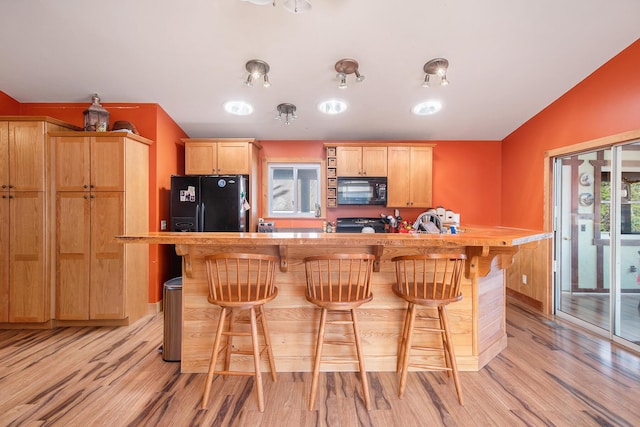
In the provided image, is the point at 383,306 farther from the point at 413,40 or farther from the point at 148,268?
the point at 148,268

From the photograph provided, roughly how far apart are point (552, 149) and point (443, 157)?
1.32 metres

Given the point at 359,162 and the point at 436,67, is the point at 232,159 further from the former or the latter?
the point at 436,67

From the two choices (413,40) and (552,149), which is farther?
(552,149)

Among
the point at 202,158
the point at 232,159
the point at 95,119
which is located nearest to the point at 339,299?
the point at 232,159

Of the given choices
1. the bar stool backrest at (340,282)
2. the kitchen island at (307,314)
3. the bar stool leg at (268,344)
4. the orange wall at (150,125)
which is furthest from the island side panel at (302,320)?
the orange wall at (150,125)

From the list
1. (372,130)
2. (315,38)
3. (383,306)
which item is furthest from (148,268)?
(372,130)

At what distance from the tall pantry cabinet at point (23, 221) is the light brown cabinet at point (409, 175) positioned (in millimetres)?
3985

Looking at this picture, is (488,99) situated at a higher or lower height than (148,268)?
higher

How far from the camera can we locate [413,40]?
7.84ft

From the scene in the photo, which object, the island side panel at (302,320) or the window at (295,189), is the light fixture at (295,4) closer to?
the island side panel at (302,320)

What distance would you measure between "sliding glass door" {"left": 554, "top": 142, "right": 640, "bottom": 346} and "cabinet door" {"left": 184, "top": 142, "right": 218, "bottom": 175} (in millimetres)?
4276

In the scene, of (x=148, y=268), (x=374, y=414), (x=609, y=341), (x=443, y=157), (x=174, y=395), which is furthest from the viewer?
(x=443, y=157)

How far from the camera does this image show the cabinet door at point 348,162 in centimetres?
390

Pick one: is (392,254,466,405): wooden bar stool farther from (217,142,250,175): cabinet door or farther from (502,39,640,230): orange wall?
(217,142,250,175): cabinet door
